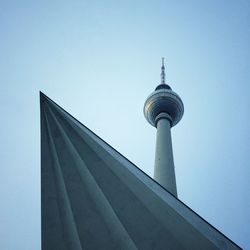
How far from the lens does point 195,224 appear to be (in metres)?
11.8

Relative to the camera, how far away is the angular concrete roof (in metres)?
12.0

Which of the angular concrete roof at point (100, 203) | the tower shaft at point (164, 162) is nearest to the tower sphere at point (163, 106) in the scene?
the tower shaft at point (164, 162)

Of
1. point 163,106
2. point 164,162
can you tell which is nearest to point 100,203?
point 164,162

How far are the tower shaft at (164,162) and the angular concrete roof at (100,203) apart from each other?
1615 cm

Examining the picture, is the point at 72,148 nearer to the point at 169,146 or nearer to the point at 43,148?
the point at 43,148

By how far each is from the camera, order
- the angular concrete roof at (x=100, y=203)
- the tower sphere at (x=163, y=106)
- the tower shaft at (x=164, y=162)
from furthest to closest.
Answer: the tower sphere at (x=163, y=106), the tower shaft at (x=164, y=162), the angular concrete roof at (x=100, y=203)

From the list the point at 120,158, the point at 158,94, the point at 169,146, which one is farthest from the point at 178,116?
the point at 120,158

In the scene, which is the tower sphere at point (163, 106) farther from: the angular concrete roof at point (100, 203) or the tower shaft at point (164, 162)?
the angular concrete roof at point (100, 203)

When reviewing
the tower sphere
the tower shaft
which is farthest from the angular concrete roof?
the tower sphere

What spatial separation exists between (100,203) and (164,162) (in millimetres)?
20582

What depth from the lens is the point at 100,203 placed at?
13250 millimetres

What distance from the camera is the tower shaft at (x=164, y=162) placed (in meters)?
29.9

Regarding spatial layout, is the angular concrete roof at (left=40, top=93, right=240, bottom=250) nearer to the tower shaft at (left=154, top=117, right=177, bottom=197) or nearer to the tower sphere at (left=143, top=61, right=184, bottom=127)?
the tower shaft at (left=154, top=117, right=177, bottom=197)

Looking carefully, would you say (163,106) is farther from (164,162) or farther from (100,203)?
(100,203)
